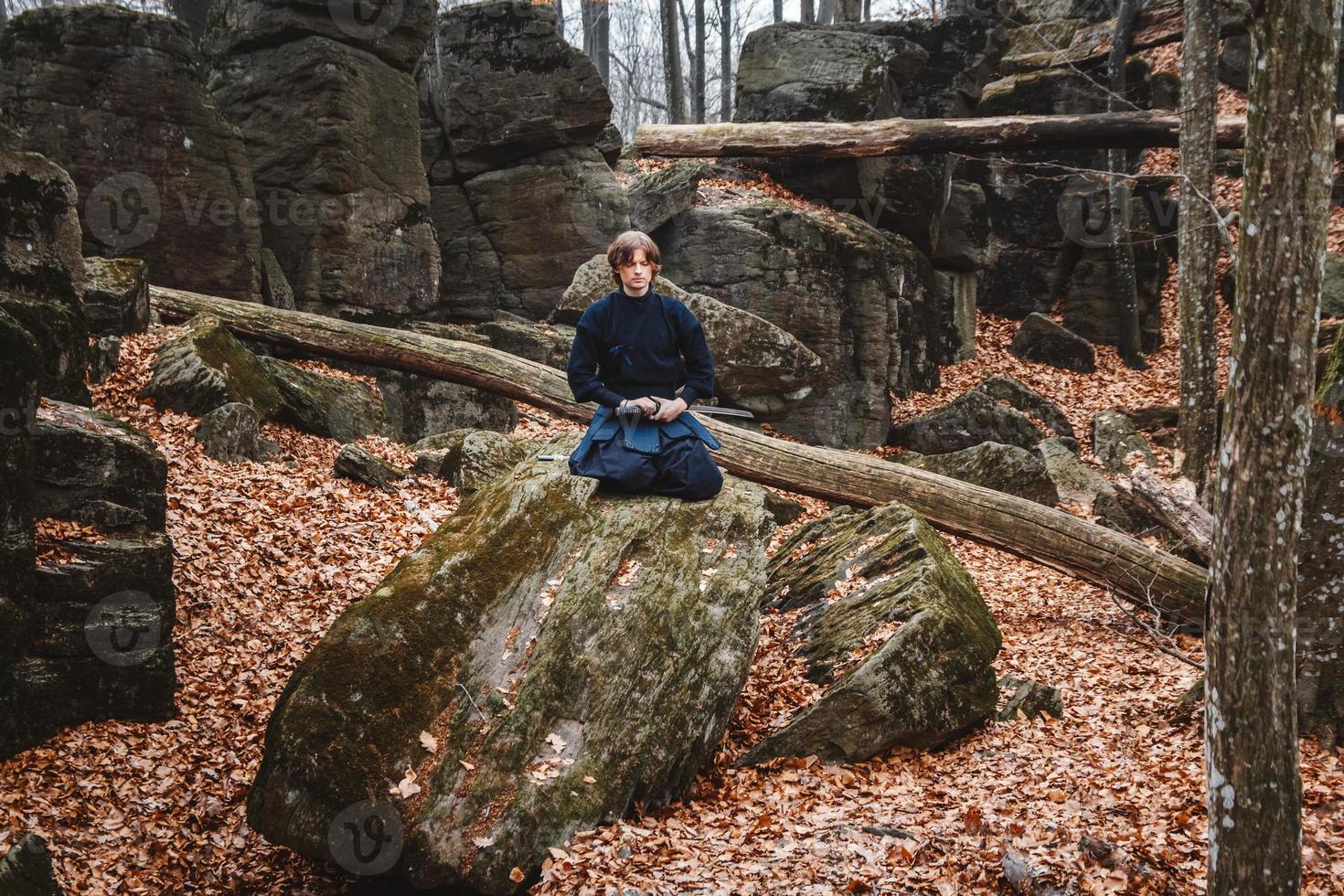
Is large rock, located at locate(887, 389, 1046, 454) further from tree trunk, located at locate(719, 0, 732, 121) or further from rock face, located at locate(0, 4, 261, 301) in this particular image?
tree trunk, located at locate(719, 0, 732, 121)

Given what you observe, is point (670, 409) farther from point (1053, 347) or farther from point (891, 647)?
point (1053, 347)

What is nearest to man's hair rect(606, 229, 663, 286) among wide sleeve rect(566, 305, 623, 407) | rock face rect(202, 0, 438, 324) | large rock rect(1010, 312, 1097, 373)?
wide sleeve rect(566, 305, 623, 407)

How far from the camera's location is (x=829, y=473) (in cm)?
1016

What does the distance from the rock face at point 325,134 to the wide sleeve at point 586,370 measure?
30.2ft

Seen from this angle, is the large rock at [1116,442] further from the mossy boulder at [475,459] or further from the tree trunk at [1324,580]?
the mossy boulder at [475,459]

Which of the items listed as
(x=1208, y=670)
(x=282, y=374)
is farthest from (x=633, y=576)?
(x=282, y=374)

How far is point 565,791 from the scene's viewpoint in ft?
15.5

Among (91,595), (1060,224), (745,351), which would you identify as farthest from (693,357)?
(1060,224)

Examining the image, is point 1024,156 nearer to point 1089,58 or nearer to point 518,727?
point 1089,58

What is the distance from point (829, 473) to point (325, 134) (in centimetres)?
942

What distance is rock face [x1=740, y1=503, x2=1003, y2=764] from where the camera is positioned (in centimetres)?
590

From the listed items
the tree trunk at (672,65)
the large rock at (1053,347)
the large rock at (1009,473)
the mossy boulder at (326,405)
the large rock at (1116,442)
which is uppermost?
the tree trunk at (672,65)

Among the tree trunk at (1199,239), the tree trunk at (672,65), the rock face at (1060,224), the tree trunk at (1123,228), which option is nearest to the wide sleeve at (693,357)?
the tree trunk at (1199,239)

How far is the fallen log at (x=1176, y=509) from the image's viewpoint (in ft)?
27.8
